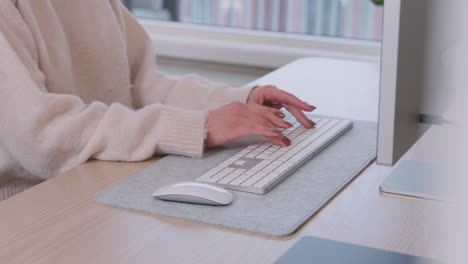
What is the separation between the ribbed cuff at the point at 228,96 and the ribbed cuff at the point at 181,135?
24cm

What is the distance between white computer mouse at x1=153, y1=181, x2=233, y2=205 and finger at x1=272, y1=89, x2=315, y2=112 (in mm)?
370

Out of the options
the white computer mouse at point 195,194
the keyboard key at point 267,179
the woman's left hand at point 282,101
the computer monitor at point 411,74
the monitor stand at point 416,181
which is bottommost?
the monitor stand at point 416,181

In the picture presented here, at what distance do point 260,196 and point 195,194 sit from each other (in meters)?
0.09

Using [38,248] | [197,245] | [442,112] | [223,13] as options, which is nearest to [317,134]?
[442,112]

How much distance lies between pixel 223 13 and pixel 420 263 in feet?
6.33

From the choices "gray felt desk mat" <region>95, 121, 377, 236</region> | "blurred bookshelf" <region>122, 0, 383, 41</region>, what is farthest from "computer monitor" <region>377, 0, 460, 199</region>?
"blurred bookshelf" <region>122, 0, 383, 41</region>

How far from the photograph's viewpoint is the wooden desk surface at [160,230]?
731 mm

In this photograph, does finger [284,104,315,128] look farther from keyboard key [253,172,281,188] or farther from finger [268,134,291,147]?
keyboard key [253,172,281,188]

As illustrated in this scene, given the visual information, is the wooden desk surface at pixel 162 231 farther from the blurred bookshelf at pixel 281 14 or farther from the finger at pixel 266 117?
the blurred bookshelf at pixel 281 14

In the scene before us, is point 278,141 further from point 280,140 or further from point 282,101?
point 282,101

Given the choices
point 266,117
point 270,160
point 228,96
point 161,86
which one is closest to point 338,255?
point 270,160

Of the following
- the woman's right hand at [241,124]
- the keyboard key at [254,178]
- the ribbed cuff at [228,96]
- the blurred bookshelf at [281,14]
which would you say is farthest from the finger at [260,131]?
the blurred bookshelf at [281,14]

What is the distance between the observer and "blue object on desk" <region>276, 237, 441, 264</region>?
2.33ft

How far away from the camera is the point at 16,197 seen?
0.91m
